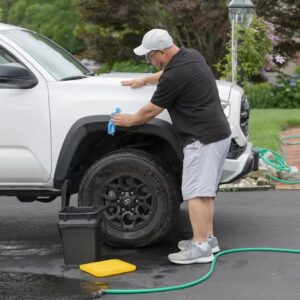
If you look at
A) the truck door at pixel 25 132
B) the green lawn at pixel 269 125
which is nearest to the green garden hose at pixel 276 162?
the green lawn at pixel 269 125

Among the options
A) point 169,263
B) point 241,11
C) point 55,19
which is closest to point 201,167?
point 169,263

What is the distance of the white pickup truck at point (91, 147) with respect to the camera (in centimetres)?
634

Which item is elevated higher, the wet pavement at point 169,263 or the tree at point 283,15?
the tree at point 283,15

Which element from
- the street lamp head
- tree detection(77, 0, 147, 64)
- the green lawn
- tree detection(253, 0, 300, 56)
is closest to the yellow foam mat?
the green lawn

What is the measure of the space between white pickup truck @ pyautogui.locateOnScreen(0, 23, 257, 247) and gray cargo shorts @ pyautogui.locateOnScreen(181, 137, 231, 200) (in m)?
0.23

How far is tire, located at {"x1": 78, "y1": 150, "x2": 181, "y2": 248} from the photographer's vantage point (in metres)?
6.35

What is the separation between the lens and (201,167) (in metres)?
6.05

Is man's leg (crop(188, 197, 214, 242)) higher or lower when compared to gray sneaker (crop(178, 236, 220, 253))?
higher

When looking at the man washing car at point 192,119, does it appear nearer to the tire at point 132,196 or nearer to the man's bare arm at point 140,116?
the man's bare arm at point 140,116

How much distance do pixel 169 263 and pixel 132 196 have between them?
25.6 inches

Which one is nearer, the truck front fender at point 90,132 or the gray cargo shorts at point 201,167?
the gray cargo shorts at point 201,167

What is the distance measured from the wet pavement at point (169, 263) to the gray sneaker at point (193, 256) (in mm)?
54

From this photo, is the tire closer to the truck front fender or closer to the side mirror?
the truck front fender

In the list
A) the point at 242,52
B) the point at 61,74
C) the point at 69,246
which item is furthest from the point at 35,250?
the point at 242,52
